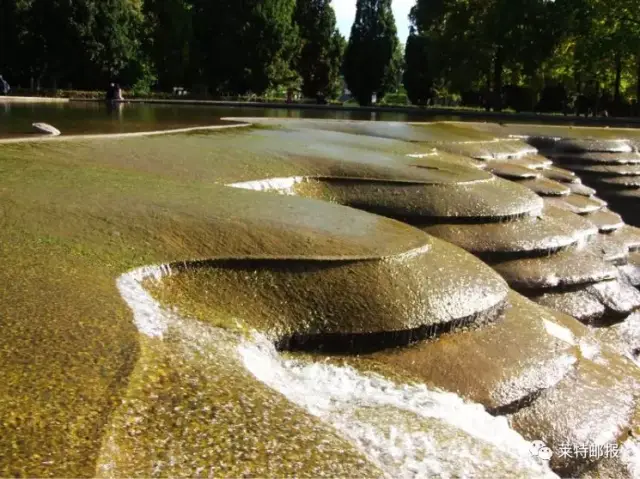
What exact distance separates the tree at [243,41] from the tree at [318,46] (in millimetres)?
5629

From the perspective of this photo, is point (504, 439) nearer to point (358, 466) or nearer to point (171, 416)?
point (358, 466)

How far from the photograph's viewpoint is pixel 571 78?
48.5 metres

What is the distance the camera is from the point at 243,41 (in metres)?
46.7

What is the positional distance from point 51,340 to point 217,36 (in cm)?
4514

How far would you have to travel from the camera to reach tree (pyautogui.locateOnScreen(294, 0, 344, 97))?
54.2 metres

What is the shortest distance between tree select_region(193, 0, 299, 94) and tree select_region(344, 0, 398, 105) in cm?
764

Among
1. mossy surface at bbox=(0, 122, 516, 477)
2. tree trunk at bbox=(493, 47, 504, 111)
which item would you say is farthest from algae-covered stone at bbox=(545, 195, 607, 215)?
tree trunk at bbox=(493, 47, 504, 111)

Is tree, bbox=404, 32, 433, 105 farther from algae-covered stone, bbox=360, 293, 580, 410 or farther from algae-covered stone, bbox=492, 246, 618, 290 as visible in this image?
algae-covered stone, bbox=360, 293, 580, 410

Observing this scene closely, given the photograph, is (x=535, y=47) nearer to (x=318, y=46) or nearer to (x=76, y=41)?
(x=318, y=46)

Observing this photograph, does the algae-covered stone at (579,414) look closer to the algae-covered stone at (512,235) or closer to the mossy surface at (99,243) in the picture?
the mossy surface at (99,243)

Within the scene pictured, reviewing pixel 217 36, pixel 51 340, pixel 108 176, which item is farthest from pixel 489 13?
pixel 51 340

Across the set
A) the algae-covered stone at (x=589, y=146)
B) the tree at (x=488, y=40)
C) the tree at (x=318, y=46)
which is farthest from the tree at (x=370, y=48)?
the algae-covered stone at (x=589, y=146)

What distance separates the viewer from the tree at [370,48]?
54.4 m

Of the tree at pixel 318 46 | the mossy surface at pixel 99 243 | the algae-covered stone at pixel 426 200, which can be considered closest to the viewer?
the mossy surface at pixel 99 243
